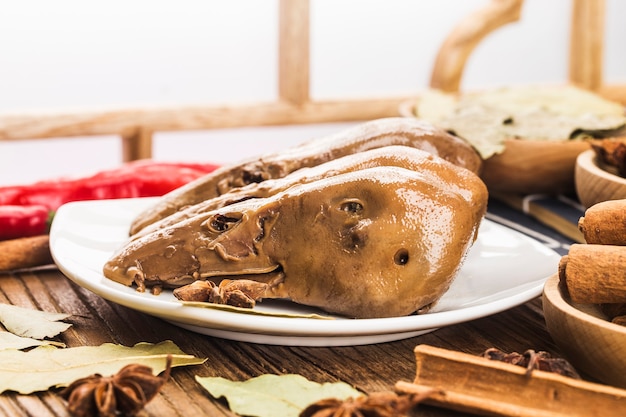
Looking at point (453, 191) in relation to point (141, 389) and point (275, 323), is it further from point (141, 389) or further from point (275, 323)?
point (141, 389)

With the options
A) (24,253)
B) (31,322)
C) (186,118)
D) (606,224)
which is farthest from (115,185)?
(186,118)

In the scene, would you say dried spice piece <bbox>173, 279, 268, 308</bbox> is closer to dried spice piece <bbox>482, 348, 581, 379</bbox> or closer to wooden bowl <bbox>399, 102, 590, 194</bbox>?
dried spice piece <bbox>482, 348, 581, 379</bbox>

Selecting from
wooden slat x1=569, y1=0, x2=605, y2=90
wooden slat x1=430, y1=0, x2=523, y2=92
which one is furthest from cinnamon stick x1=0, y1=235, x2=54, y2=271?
wooden slat x1=569, y1=0, x2=605, y2=90

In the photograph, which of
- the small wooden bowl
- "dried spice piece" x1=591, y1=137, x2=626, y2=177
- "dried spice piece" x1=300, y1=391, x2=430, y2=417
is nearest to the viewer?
"dried spice piece" x1=300, y1=391, x2=430, y2=417

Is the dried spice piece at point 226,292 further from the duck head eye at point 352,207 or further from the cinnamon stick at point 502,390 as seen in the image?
the cinnamon stick at point 502,390

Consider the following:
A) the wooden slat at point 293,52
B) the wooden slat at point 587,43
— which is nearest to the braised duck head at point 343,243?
the wooden slat at point 293,52

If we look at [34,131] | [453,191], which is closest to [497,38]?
[34,131]

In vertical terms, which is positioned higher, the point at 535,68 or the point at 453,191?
the point at 453,191
